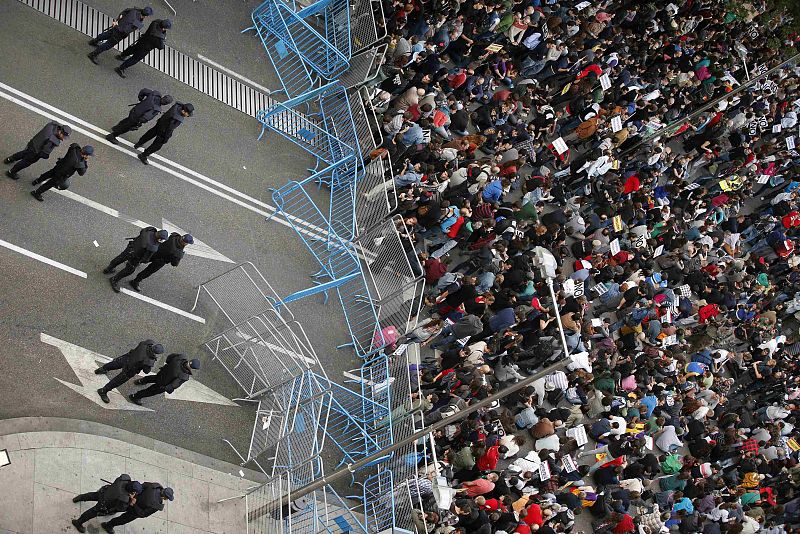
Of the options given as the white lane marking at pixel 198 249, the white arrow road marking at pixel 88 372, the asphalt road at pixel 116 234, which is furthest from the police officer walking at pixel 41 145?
the white arrow road marking at pixel 88 372

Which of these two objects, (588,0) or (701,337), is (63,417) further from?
(588,0)

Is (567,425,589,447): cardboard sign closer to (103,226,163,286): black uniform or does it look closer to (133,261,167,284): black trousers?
(133,261,167,284): black trousers

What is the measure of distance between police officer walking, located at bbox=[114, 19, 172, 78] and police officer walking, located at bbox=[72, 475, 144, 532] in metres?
7.89

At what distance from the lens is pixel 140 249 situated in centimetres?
1446

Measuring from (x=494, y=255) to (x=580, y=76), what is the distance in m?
6.11

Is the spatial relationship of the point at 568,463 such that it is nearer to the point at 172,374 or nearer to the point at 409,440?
the point at 409,440

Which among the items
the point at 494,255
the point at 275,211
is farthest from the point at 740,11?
the point at 275,211

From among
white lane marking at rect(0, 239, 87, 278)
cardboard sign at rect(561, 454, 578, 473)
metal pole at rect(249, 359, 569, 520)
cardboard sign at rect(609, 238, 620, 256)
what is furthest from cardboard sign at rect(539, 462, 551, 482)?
white lane marking at rect(0, 239, 87, 278)

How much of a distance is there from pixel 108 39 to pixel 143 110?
1808 mm

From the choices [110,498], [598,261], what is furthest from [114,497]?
[598,261]

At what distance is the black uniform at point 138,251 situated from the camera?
1442 cm

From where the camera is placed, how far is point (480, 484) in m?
15.8

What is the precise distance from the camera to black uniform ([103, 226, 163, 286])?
14.4 m

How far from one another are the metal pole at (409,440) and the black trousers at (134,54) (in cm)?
822
